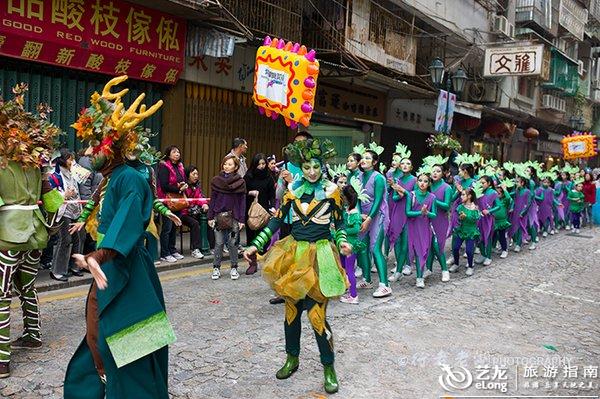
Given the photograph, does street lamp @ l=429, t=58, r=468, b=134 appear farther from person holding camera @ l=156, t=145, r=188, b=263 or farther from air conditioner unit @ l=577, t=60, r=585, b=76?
air conditioner unit @ l=577, t=60, r=585, b=76

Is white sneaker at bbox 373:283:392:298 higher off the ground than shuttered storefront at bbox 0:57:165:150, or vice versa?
shuttered storefront at bbox 0:57:165:150

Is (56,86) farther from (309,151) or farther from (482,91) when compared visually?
(482,91)

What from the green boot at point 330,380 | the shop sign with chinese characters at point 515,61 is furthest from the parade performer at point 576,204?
the green boot at point 330,380

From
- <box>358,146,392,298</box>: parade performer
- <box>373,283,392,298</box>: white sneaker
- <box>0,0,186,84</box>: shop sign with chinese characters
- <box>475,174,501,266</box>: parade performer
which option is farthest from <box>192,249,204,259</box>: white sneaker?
<box>475,174,501,266</box>: parade performer

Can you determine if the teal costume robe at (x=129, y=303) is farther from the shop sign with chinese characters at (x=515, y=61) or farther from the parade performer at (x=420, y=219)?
the shop sign with chinese characters at (x=515, y=61)

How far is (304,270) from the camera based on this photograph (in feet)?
14.9

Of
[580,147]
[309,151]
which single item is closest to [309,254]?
[309,151]

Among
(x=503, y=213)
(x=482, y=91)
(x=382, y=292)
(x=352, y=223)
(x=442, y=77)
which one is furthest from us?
(x=482, y=91)

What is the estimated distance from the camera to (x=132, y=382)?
3520 millimetres

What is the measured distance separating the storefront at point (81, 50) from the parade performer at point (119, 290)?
606 cm

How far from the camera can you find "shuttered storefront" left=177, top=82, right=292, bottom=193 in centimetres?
1255

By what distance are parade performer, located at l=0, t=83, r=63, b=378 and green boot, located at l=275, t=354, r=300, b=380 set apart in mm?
2070

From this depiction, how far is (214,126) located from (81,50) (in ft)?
12.5

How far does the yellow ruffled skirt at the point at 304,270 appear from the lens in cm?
449
